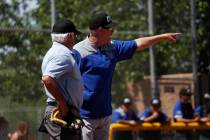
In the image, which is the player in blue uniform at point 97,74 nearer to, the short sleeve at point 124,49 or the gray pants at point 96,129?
the gray pants at point 96,129

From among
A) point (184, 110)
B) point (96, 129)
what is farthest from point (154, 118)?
point (96, 129)

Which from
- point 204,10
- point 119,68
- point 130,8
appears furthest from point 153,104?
point 204,10

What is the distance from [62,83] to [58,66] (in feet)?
0.66

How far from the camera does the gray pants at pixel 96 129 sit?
848 cm

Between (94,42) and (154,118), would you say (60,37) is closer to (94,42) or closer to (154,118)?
(94,42)

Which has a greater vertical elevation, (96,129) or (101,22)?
(101,22)

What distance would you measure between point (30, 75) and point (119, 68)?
289 cm

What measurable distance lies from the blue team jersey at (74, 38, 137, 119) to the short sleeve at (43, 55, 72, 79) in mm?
729

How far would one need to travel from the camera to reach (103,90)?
842 cm

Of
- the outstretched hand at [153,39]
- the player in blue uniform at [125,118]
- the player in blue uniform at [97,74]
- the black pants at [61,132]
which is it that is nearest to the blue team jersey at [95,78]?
the player in blue uniform at [97,74]

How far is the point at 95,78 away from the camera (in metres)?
8.38

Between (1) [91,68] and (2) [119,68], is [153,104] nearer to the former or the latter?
(2) [119,68]

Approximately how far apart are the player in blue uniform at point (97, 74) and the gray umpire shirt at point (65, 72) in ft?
2.04

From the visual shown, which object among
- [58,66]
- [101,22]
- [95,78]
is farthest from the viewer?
[101,22]
